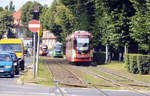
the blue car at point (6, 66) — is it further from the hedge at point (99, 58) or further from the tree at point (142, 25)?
the hedge at point (99, 58)

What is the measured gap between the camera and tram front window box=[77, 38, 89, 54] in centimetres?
4828

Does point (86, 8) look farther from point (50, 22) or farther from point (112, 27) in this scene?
point (50, 22)

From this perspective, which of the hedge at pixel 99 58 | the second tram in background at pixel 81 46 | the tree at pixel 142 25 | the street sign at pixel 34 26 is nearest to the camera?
the street sign at pixel 34 26

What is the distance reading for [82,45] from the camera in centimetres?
4847

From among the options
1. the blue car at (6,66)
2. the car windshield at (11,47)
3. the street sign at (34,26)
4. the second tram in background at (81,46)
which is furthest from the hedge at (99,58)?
the street sign at (34,26)

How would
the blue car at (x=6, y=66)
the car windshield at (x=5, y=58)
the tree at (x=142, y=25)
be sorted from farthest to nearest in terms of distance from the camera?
the tree at (x=142, y=25)
the car windshield at (x=5, y=58)
the blue car at (x=6, y=66)

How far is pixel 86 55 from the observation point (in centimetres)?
4909

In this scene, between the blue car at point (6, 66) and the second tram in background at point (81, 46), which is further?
the second tram in background at point (81, 46)

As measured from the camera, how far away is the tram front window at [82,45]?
48281 millimetres

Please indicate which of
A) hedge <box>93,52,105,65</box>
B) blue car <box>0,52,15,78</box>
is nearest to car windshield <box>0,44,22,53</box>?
blue car <box>0,52,15,78</box>

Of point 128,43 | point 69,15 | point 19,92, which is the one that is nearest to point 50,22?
point 69,15

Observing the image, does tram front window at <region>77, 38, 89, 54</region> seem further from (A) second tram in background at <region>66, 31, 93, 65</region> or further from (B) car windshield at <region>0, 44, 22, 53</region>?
(B) car windshield at <region>0, 44, 22, 53</region>

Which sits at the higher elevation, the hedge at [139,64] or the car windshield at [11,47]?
the car windshield at [11,47]

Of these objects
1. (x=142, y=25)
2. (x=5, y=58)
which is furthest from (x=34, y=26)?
(x=142, y=25)
